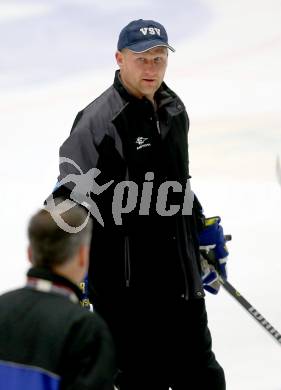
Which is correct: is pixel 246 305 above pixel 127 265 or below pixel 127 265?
below

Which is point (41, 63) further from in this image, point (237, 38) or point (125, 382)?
point (125, 382)

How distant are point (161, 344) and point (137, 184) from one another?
1.56ft

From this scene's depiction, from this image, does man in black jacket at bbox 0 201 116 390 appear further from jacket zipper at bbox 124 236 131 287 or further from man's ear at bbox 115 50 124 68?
man's ear at bbox 115 50 124 68

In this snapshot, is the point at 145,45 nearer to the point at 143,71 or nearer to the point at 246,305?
the point at 143,71

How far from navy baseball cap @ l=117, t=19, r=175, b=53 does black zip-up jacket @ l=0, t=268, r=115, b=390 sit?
1072 millimetres

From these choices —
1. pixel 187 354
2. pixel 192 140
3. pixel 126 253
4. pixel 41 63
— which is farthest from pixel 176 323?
pixel 41 63

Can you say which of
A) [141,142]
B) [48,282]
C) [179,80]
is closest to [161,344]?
[141,142]

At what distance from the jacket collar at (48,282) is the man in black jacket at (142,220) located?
31.3 inches

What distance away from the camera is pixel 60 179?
92.4 inches

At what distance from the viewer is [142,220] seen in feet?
7.88

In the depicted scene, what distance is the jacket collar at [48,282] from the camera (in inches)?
59.5

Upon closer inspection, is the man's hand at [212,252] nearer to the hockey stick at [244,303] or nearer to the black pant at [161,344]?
the hockey stick at [244,303]

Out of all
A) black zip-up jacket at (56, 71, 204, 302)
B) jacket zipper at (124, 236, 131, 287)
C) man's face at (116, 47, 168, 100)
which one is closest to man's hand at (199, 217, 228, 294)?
black zip-up jacket at (56, 71, 204, 302)

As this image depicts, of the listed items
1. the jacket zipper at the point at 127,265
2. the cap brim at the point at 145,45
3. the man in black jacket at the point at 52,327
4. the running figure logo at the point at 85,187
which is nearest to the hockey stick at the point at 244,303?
the jacket zipper at the point at 127,265
